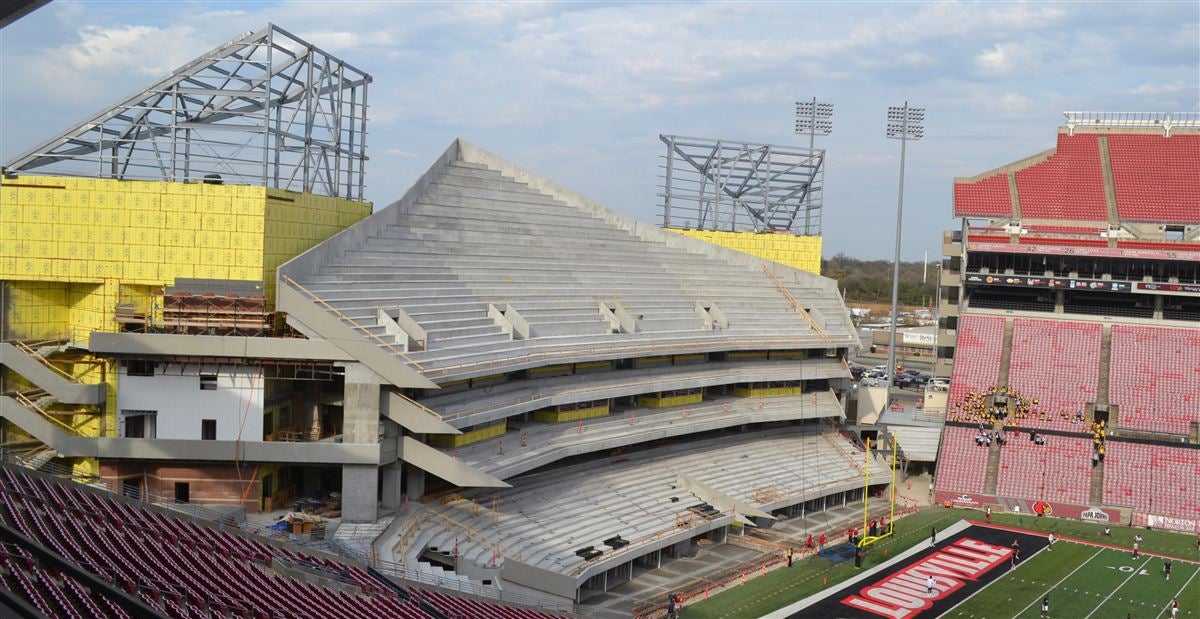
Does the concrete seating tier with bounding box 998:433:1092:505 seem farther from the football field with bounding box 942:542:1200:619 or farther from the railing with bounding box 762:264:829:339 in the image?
the railing with bounding box 762:264:829:339

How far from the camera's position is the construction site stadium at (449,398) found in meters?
25.4

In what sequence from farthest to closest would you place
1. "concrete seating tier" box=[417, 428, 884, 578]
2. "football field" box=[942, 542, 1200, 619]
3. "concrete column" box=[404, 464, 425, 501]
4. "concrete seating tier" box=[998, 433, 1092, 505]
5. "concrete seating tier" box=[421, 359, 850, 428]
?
"concrete seating tier" box=[998, 433, 1092, 505] < "concrete seating tier" box=[421, 359, 850, 428] < "football field" box=[942, 542, 1200, 619] < "concrete column" box=[404, 464, 425, 501] < "concrete seating tier" box=[417, 428, 884, 578]

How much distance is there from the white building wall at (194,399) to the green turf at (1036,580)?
12.8 metres

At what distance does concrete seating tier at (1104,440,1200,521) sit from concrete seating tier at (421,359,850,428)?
11.6m

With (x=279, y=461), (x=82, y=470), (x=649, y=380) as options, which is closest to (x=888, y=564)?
(x=649, y=380)

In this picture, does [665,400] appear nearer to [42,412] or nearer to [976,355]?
[976,355]

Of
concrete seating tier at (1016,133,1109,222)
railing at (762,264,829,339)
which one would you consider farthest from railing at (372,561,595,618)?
concrete seating tier at (1016,133,1109,222)

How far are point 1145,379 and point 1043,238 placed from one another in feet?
30.8

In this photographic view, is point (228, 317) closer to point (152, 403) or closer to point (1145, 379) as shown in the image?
point (152, 403)

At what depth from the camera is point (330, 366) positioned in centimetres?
2928

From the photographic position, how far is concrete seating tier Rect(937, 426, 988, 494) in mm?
44156

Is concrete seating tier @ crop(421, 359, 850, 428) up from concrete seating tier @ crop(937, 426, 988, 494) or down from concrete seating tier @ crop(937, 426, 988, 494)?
up

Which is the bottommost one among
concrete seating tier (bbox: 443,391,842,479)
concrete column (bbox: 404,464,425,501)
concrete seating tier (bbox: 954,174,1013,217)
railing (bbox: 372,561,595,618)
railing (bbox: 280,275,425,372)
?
railing (bbox: 372,561,595,618)

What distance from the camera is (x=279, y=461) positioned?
28.2 metres
